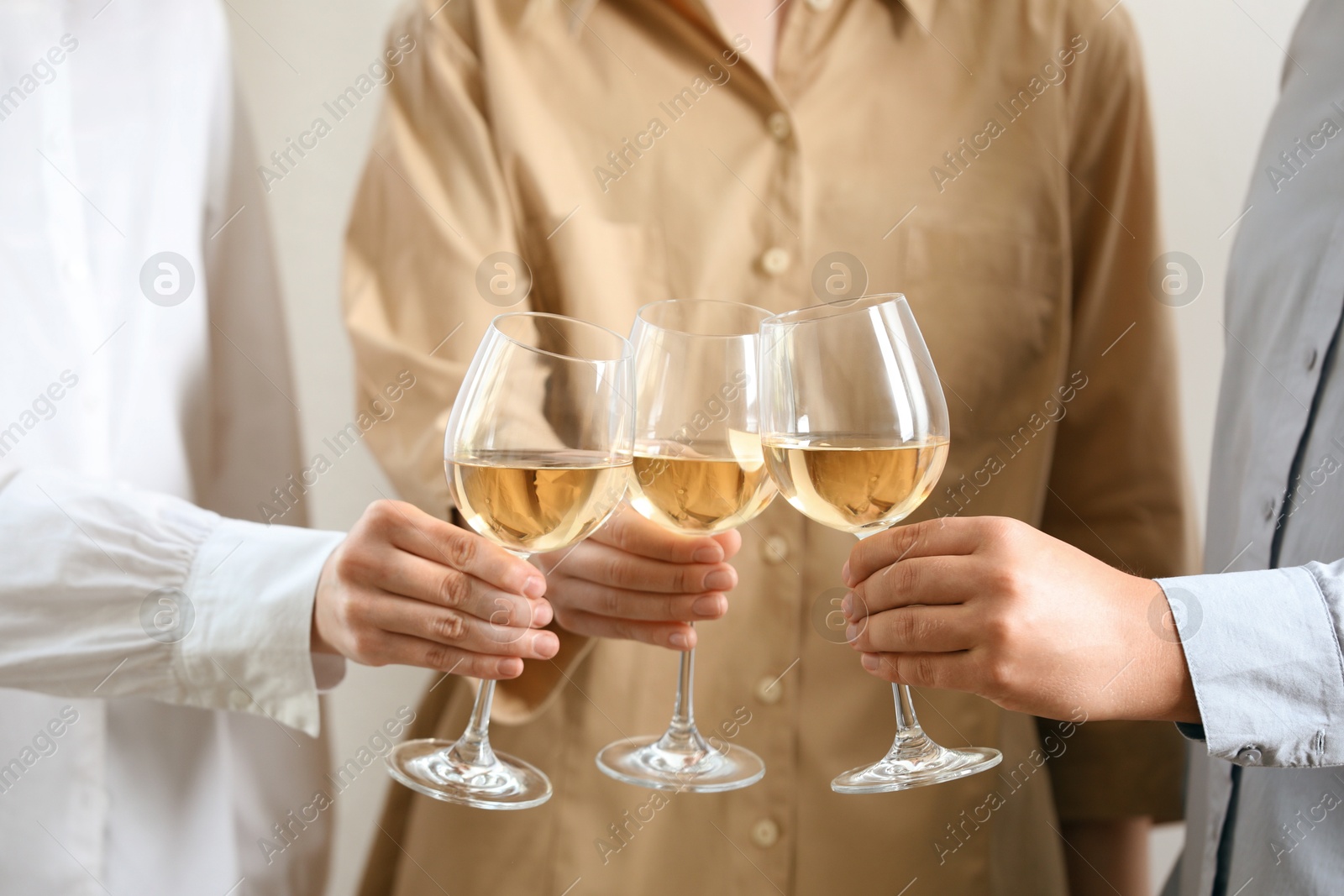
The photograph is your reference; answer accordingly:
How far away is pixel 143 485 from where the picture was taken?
3.67ft

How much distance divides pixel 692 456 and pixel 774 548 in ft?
1.45

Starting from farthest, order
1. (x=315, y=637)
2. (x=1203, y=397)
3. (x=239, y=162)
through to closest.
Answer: (x=1203, y=397), (x=239, y=162), (x=315, y=637)

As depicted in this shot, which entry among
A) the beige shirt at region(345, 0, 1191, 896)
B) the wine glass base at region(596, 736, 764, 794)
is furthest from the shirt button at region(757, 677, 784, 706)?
the wine glass base at region(596, 736, 764, 794)

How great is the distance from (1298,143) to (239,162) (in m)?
1.24

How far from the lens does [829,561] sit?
3.76ft

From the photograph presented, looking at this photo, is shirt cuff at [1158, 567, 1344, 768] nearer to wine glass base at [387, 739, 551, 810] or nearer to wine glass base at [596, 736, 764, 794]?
wine glass base at [596, 736, 764, 794]

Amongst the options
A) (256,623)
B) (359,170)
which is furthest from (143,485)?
(359,170)

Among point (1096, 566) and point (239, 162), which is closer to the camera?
point (1096, 566)

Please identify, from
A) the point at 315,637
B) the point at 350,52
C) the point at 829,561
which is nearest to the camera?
the point at 315,637

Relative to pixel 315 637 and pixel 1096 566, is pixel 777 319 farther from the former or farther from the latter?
pixel 315 637

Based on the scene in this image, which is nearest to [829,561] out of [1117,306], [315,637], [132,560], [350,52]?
[1117,306]

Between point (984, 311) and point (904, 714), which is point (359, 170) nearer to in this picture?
point (984, 311)

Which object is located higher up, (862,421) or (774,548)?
(862,421)

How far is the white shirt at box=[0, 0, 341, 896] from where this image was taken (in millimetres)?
978
